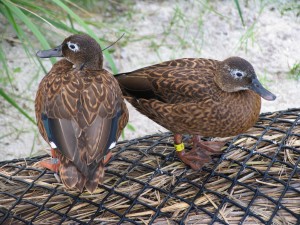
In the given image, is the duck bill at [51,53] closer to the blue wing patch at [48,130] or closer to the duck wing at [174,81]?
the duck wing at [174,81]

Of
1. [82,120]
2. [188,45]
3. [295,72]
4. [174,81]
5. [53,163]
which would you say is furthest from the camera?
[188,45]

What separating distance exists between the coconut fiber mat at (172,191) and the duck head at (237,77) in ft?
0.86

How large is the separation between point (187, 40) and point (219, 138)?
2.50m

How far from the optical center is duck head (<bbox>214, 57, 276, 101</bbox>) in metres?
2.99

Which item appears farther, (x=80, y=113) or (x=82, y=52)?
(x=82, y=52)

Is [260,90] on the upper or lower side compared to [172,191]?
upper

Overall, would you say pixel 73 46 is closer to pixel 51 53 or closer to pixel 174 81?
pixel 51 53

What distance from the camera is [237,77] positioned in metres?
3.01

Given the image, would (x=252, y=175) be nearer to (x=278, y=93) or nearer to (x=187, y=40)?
(x=278, y=93)

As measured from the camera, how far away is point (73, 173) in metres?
2.57

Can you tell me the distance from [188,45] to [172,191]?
306 cm

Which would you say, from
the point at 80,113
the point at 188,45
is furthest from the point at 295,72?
the point at 80,113

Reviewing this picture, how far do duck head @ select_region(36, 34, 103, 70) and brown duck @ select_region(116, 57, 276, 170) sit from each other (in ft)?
0.90

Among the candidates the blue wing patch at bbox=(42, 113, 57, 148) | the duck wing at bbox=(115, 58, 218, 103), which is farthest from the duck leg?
the blue wing patch at bbox=(42, 113, 57, 148)
